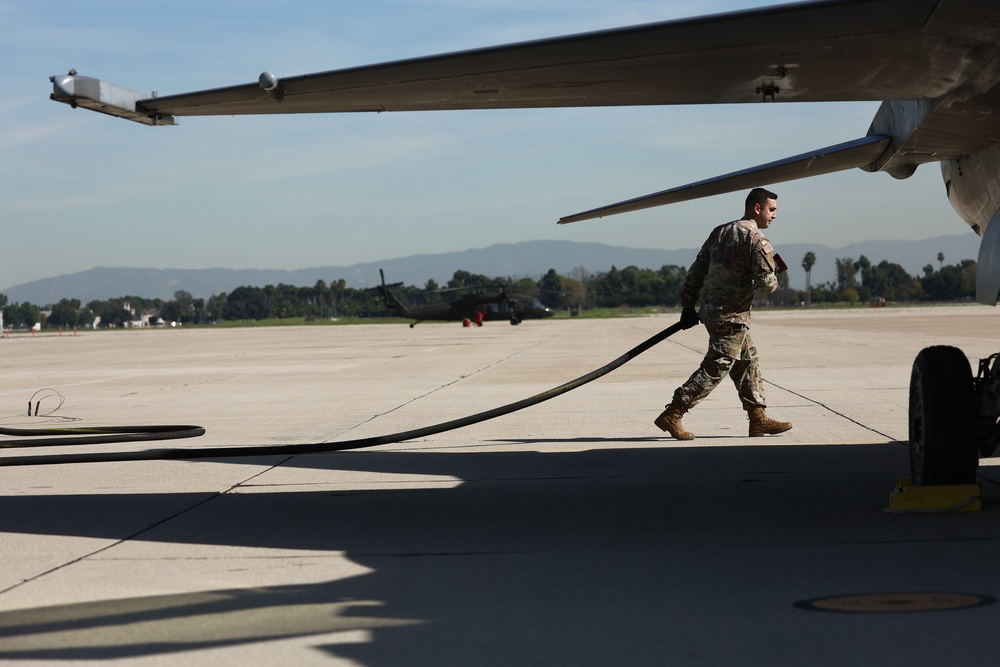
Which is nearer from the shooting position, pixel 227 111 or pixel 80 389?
pixel 227 111

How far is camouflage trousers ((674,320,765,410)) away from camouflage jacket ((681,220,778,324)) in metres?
0.10

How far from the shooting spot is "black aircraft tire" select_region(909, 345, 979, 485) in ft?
18.4

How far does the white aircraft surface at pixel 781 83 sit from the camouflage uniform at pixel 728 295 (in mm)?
1774

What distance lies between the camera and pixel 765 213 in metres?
8.62

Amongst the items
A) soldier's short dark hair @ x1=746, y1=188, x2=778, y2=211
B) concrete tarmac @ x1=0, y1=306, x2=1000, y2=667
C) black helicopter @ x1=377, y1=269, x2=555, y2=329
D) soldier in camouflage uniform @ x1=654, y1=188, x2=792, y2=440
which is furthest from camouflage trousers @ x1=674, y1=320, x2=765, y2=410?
black helicopter @ x1=377, y1=269, x2=555, y2=329

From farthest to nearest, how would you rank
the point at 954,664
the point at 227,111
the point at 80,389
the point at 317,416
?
the point at 80,389 → the point at 317,416 → the point at 227,111 → the point at 954,664

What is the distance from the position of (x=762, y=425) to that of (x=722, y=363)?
2.44ft

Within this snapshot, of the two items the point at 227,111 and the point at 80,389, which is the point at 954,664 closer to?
the point at 227,111

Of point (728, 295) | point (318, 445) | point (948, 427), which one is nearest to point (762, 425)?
point (728, 295)

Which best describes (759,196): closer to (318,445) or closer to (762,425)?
(762,425)

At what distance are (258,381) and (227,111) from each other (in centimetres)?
1329

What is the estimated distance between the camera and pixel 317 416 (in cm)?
1189

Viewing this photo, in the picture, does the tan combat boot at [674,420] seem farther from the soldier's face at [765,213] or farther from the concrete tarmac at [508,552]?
the soldier's face at [765,213]

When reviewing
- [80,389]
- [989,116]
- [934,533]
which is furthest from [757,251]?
[80,389]
